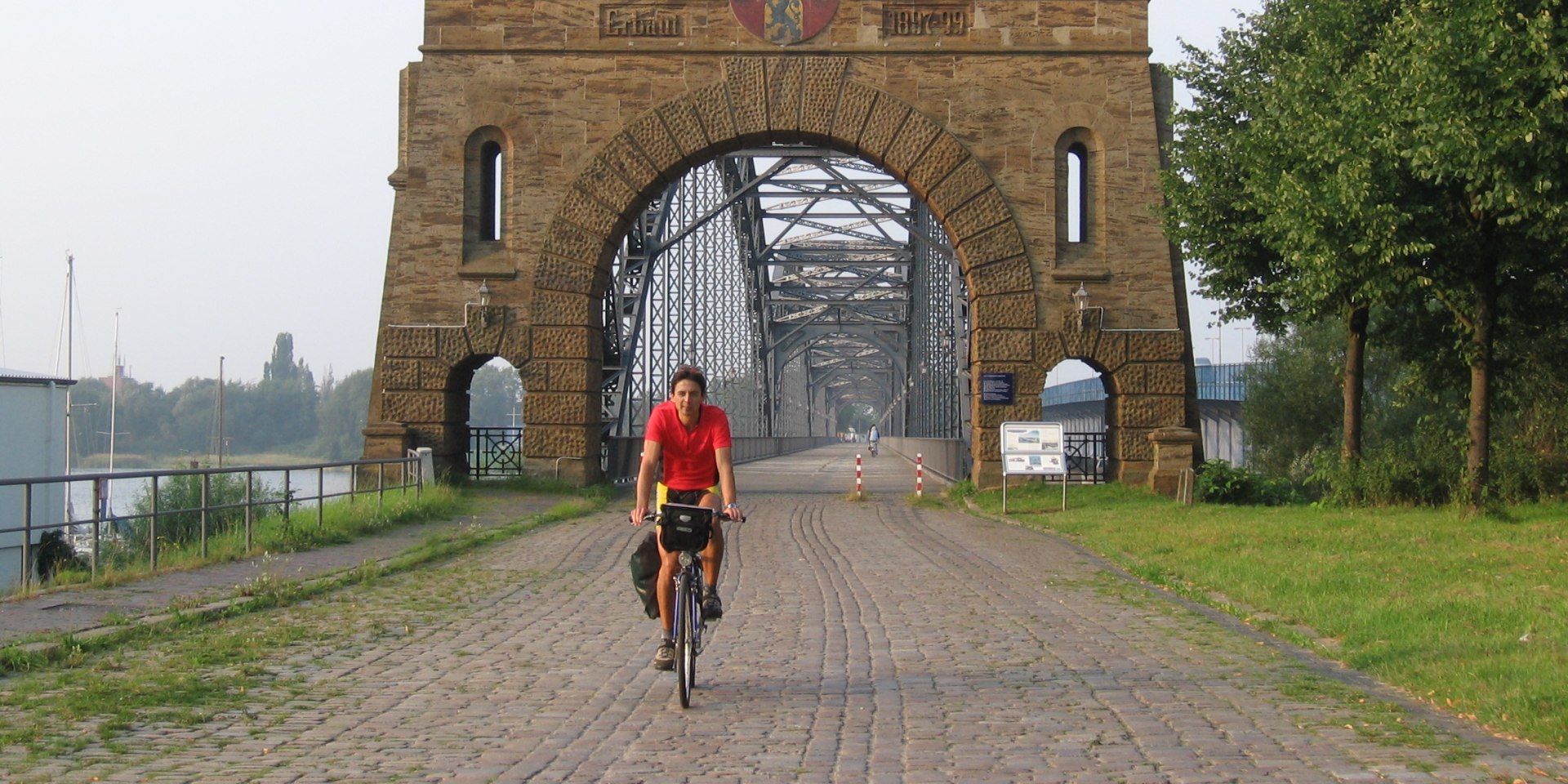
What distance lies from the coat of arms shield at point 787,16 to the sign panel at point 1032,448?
7.32m

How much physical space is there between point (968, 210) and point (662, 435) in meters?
18.7

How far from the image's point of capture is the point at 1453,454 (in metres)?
20.2

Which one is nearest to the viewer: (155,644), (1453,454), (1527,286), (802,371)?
(155,644)

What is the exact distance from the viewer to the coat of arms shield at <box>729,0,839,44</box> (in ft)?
84.3

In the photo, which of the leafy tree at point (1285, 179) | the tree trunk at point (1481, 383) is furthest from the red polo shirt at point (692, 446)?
the tree trunk at point (1481, 383)

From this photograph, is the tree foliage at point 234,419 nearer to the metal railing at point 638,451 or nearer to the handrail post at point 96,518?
the metal railing at point 638,451

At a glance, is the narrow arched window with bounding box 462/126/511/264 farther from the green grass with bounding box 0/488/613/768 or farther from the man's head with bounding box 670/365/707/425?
the man's head with bounding box 670/365/707/425

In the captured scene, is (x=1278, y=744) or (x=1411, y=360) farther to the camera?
(x=1411, y=360)

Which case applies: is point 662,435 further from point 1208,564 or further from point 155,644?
point 1208,564

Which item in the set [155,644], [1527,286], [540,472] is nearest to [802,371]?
[540,472]

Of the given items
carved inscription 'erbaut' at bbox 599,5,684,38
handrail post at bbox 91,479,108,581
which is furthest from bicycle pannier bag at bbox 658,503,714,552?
carved inscription 'erbaut' at bbox 599,5,684,38

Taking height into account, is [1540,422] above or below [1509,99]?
below

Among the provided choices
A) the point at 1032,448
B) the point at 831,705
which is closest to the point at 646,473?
the point at 831,705

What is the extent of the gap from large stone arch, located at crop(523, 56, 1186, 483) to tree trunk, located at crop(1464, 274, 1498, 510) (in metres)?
8.10
